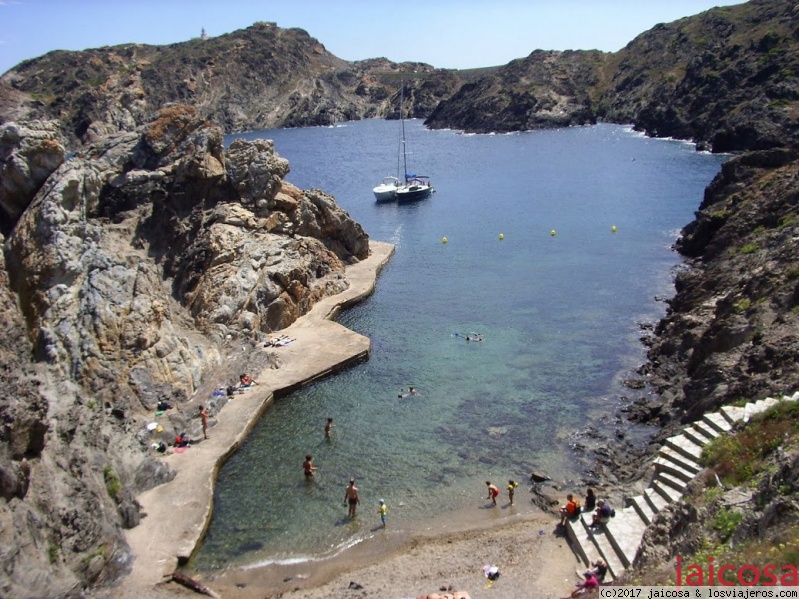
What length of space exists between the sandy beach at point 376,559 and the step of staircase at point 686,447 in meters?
5.62

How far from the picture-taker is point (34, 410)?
22375 millimetres

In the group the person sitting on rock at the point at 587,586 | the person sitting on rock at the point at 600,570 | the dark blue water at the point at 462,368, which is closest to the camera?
the person sitting on rock at the point at 587,586

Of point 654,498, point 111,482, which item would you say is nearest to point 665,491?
point 654,498

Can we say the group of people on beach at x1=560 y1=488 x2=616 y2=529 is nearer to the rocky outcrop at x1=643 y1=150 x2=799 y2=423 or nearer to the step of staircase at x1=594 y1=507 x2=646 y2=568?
the step of staircase at x1=594 y1=507 x2=646 y2=568

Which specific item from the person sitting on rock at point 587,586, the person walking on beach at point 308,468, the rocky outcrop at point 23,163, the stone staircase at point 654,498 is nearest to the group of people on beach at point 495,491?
the stone staircase at point 654,498

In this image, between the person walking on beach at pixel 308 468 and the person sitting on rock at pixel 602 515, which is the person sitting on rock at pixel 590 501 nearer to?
the person sitting on rock at pixel 602 515

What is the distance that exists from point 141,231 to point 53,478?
27643 millimetres

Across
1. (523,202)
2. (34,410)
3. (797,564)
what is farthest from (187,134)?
(523,202)

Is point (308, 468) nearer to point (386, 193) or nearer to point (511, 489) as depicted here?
point (511, 489)

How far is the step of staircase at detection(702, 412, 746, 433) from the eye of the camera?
25.2 m

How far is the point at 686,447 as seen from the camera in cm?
2539

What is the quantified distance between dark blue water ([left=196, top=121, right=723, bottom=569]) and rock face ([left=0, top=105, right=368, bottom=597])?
475 cm

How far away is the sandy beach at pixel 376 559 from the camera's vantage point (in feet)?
75.6

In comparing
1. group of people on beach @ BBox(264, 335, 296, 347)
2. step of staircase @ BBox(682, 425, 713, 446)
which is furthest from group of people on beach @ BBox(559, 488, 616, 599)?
group of people on beach @ BBox(264, 335, 296, 347)
